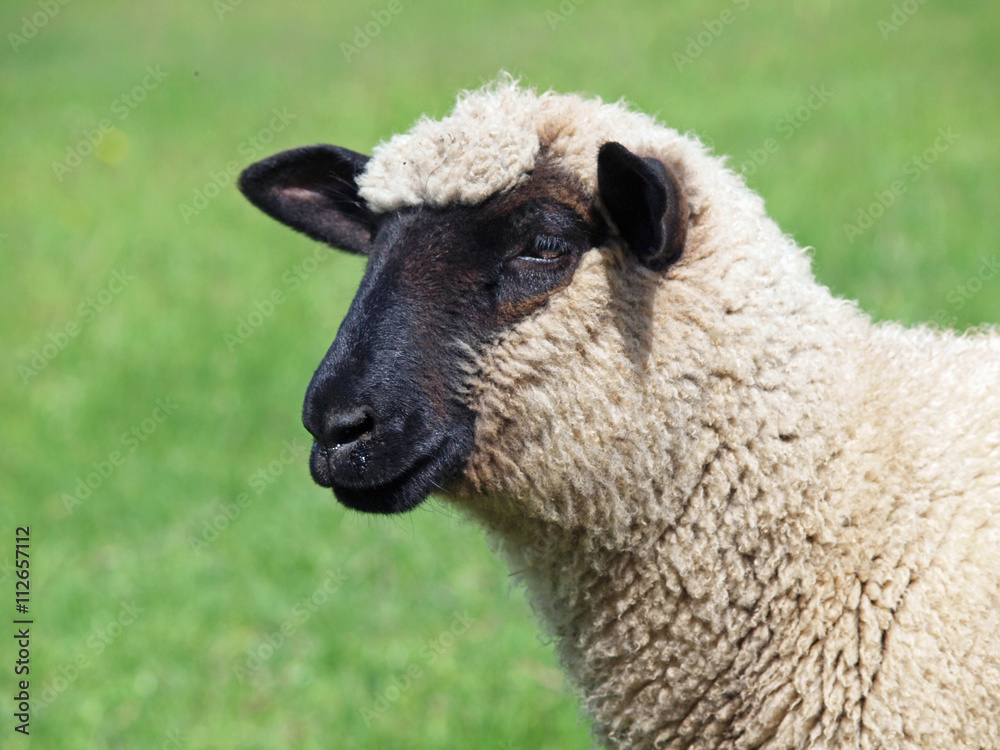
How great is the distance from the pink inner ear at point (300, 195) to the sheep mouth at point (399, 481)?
45.8 inches

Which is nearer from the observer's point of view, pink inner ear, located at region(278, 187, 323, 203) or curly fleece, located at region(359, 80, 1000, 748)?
curly fleece, located at region(359, 80, 1000, 748)

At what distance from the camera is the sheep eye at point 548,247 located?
2.90 m

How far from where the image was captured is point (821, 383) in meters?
2.95

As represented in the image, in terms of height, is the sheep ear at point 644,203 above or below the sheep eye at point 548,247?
above

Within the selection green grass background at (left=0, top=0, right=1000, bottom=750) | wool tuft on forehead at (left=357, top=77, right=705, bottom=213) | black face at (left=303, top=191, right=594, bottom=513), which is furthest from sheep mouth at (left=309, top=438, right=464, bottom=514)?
green grass background at (left=0, top=0, right=1000, bottom=750)

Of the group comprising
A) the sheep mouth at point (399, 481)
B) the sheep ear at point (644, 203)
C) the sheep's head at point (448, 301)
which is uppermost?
the sheep ear at point (644, 203)

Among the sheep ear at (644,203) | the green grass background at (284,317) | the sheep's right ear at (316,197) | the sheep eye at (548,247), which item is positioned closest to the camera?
the sheep ear at (644,203)

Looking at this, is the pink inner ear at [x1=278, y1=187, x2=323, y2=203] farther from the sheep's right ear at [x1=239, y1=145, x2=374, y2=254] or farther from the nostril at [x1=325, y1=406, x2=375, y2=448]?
the nostril at [x1=325, y1=406, x2=375, y2=448]

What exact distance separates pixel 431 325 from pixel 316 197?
Result: 108cm

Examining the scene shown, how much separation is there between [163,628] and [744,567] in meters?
4.03

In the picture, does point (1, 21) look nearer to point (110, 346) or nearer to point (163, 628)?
point (110, 346)

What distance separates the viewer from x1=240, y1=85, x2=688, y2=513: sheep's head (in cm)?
282

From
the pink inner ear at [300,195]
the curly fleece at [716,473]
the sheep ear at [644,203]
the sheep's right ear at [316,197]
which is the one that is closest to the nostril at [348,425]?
the curly fleece at [716,473]

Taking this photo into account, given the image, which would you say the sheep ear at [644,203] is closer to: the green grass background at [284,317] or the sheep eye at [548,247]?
the sheep eye at [548,247]
